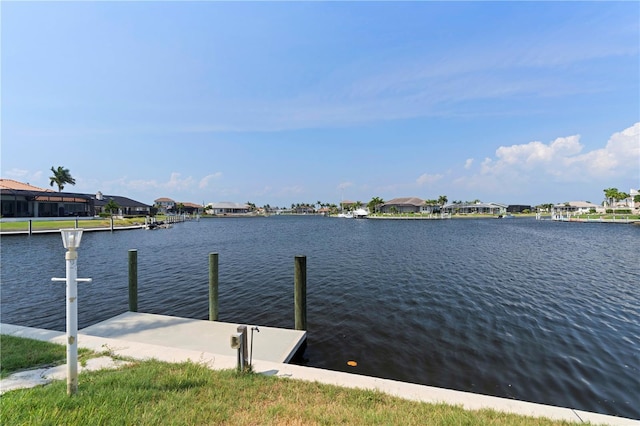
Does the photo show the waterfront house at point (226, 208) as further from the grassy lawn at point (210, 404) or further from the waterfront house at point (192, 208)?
the grassy lawn at point (210, 404)

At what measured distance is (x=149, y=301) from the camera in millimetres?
11844

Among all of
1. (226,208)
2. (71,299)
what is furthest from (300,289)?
(226,208)

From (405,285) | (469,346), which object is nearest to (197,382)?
(469,346)

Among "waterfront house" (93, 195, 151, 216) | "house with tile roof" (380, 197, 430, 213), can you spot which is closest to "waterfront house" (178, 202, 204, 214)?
"waterfront house" (93, 195, 151, 216)

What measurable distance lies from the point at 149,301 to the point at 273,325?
591 cm

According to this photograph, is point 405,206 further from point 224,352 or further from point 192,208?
point 224,352

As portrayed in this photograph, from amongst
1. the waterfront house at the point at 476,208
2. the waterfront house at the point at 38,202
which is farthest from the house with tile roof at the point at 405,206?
the waterfront house at the point at 38,202

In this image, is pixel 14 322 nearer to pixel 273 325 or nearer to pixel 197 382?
pixel 273 325

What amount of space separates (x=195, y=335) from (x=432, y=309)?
835 cm

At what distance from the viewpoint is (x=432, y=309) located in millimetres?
11062

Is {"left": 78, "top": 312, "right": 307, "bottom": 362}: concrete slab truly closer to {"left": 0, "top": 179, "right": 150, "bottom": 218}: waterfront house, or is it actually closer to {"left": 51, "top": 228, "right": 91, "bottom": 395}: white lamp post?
{"left": 51, "top": 228, "right": 91, "bottom": 395}: white lamp post

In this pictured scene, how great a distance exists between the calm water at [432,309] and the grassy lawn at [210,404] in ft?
8.85

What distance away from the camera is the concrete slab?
646 centimetres

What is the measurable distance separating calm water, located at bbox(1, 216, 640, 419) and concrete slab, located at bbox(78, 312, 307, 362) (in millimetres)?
1108
